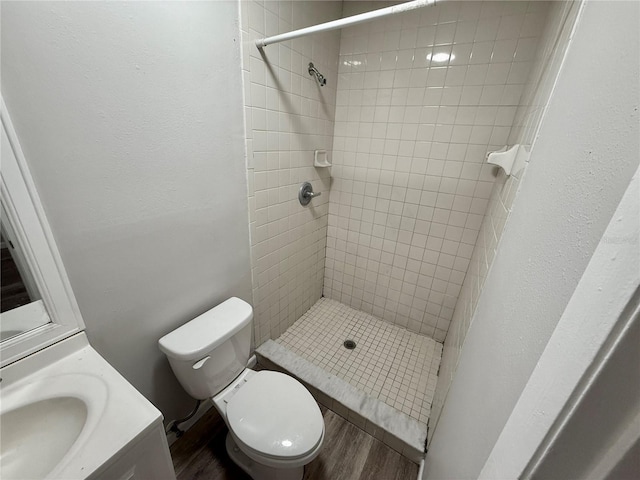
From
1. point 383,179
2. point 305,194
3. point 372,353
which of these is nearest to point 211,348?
point 305,194

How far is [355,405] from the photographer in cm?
139

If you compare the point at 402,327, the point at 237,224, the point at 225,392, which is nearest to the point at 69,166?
the point at 237,224

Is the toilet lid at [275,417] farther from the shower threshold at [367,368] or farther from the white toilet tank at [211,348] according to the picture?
the shower threshold at [367,368]

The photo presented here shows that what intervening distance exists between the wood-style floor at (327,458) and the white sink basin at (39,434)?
2.43ft

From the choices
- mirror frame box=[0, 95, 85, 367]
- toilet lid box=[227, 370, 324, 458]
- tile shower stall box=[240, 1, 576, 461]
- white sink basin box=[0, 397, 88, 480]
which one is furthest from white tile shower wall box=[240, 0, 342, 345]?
white sink basin box=[0, 397, 88, 480]

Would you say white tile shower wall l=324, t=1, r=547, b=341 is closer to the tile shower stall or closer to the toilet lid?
the tile shower stall

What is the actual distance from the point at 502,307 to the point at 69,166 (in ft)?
3.83

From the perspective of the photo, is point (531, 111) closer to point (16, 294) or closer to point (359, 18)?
point (359, 18)

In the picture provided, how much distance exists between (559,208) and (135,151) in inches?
42.7

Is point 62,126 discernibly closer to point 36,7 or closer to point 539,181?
point 36,7

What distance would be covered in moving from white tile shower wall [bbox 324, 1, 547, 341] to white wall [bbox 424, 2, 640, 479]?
0.92 metres

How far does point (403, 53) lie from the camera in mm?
1474

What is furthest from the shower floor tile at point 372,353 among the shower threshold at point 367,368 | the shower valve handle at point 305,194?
the shower valve handle at point 305,194

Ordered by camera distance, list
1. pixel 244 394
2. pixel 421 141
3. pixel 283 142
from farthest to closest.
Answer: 1. pixel 421 141
2. pixel 283 142
3. pixel 244 394
